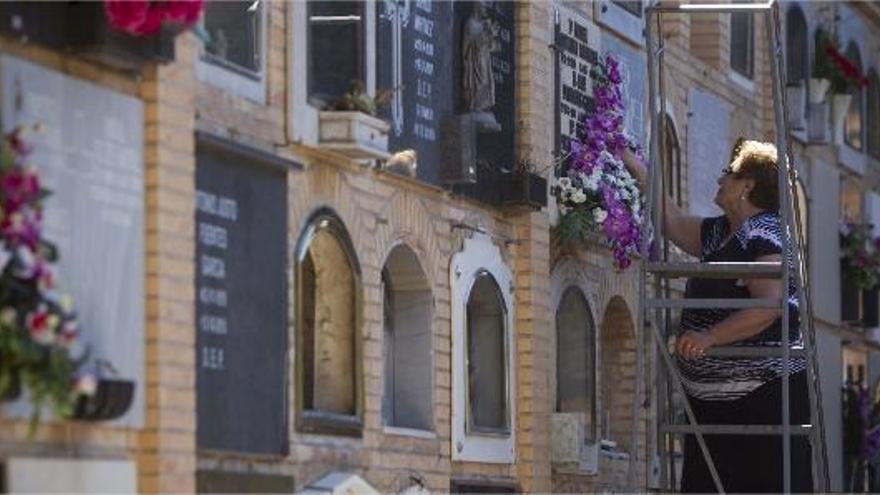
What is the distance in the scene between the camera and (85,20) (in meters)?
13.7

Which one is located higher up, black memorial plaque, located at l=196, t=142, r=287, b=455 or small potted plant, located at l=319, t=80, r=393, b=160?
small potted plant, located at l=319, t=80, r=393, b=160

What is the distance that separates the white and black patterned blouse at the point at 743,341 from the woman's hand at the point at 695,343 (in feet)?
0.59

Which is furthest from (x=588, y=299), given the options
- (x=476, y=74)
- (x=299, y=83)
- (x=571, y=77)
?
(x=299, y=83)

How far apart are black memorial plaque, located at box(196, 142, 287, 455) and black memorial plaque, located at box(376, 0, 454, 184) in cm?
170

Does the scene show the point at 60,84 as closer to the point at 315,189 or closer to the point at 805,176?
the point at 315,189

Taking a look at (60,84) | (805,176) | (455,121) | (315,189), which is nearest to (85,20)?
(60,84)

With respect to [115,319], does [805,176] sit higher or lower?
higher

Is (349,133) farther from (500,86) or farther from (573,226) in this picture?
(573,226)

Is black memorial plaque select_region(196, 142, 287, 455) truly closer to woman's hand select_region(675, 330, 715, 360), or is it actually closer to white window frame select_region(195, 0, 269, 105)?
white window frame select_region(195, 0, 269, 105)

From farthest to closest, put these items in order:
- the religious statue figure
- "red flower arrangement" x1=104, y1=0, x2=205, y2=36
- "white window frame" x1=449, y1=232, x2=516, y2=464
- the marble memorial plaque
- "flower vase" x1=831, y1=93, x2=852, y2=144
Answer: "flower vase" x1=831, y1=93, x2=852, y2=144, the marble memorial plaque, the religious statue figure, "white window frame" x1=449, y1=232, x2=516, y2=464, "red flower arrangement" x1=104, y1=0, x2=205, y2=36

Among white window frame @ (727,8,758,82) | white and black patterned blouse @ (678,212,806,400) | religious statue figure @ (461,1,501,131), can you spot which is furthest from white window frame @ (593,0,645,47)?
white and black patterned blouse @ (678,212,806,400)

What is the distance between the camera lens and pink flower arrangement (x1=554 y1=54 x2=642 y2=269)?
20219 millimetres

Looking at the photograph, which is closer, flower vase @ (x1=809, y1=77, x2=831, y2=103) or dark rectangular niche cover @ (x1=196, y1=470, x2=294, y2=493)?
dark rectangular niche cover @ (x1=196, y1=470, x2=294, y2=493)

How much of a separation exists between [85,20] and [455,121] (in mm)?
4891
